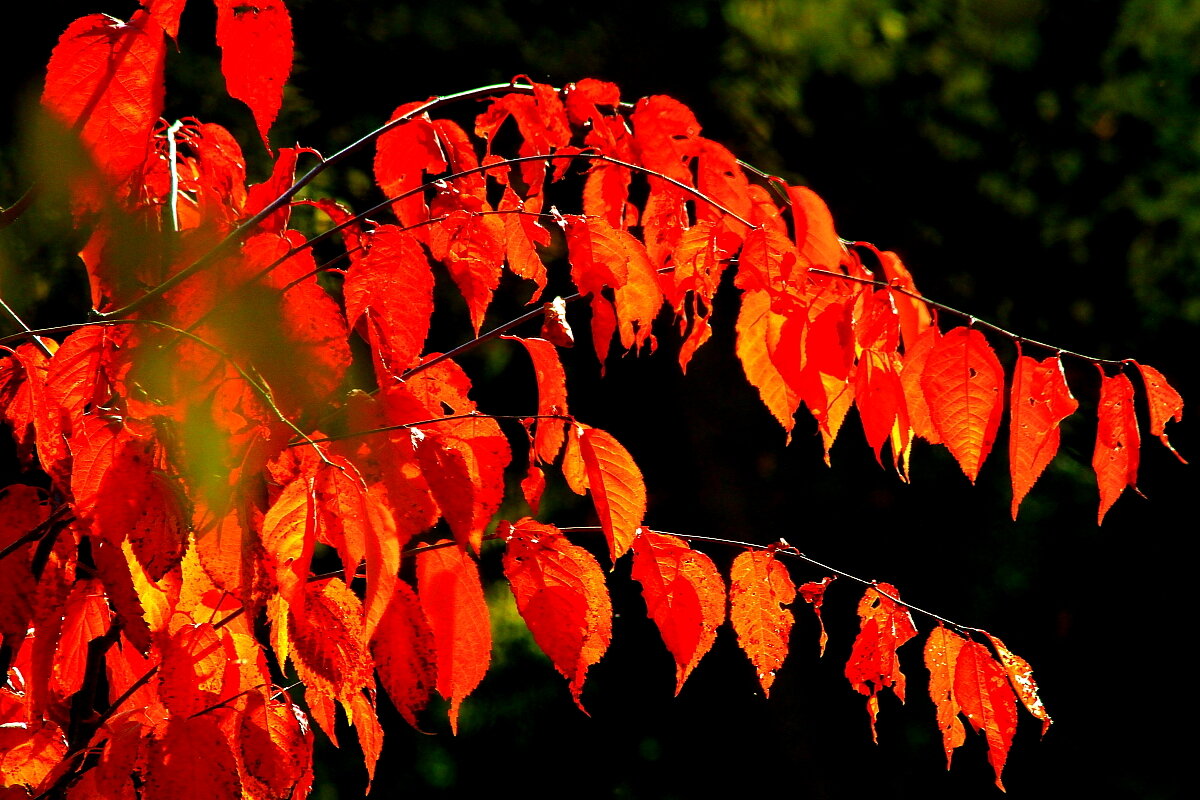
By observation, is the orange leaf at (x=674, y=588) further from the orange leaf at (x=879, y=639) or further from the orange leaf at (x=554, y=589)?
the orange leaf at (x=879, y=639)

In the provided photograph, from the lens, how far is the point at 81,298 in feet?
9.87

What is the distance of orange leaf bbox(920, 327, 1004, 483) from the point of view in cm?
86

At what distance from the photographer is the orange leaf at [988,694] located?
1.04 metres

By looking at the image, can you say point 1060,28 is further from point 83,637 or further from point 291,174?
point 83,637

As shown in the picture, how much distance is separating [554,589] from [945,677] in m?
0.52

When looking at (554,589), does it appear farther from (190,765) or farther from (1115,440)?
(1115,440)

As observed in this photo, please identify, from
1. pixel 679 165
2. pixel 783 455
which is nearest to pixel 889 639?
pixel 679 165

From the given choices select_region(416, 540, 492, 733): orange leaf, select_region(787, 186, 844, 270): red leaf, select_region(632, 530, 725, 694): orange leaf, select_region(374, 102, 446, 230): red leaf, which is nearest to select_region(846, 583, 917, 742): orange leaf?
select_region(632, 530, 725, 694): orange leaf

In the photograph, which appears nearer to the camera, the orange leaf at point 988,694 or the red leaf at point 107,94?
the red leaf at point 107,94

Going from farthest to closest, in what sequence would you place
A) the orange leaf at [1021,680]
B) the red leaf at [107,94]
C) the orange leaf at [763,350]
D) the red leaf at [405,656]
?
the orange leaf at [1021,680] < the orange leaf at [763,350] < the red leaf at [405,656] < the red leaf at [107,94]

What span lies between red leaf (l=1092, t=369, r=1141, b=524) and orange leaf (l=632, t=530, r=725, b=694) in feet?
1.18

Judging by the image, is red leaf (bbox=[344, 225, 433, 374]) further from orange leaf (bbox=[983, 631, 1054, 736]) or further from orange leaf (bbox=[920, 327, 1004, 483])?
orange leaf (bbox=[983, 631, 1054, 736])

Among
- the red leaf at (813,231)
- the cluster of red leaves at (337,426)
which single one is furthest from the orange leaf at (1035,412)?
the red leaf at (813,231)

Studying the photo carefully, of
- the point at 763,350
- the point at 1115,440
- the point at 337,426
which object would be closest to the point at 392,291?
the point at 337,426
